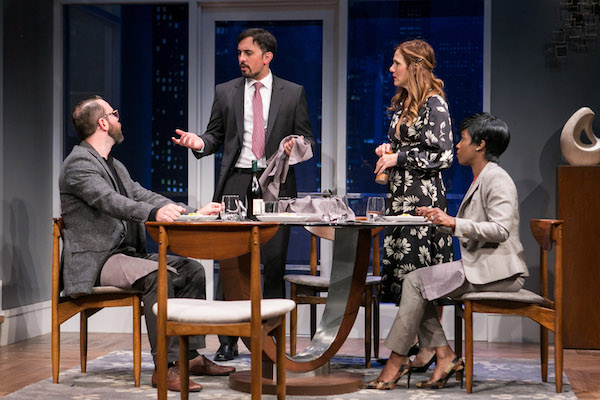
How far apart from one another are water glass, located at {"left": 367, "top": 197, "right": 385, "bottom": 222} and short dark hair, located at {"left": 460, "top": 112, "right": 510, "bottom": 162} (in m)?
0.65

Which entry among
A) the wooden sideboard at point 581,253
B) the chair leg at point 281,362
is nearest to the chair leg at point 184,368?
the chair leg at point 281,362

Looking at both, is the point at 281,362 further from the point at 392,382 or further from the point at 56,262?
the point at 56,262

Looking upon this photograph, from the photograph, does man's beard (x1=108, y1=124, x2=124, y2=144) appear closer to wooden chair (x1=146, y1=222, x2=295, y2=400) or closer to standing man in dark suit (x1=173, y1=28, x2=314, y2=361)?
standing man in dark suit (x1=173, y1=28, x2=314, y2=361)

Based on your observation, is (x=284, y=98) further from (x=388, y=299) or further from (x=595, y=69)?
(x=595, y=69)

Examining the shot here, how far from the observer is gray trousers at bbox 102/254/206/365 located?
144 inches

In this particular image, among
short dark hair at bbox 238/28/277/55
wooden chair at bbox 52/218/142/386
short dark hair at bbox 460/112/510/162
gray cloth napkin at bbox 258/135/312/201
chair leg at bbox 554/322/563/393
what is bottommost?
chair leg at bbox 554/322/563/393

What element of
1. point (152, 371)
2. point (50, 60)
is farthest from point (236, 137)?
point (50, 60)

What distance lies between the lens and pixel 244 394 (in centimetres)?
360

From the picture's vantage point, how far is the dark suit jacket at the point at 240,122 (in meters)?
4.61

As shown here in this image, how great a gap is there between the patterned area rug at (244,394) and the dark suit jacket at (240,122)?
1.10 metres

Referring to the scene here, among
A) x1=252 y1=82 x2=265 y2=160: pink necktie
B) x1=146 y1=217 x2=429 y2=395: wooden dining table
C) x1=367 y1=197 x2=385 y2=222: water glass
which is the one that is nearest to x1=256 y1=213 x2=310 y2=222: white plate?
x1=146 y1=217 x2=429 y2=395: wooden dining table

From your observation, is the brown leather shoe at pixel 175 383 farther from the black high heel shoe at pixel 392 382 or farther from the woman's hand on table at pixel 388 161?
the woman's hand on table at pixel 388 161

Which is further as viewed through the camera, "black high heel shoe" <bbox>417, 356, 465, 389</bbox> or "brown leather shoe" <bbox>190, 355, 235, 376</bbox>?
"brown leather shoe" <bbox>190, 355, 235, 376</bbox>

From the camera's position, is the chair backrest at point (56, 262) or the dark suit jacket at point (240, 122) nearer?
the chair backrest at point (56, 262)
